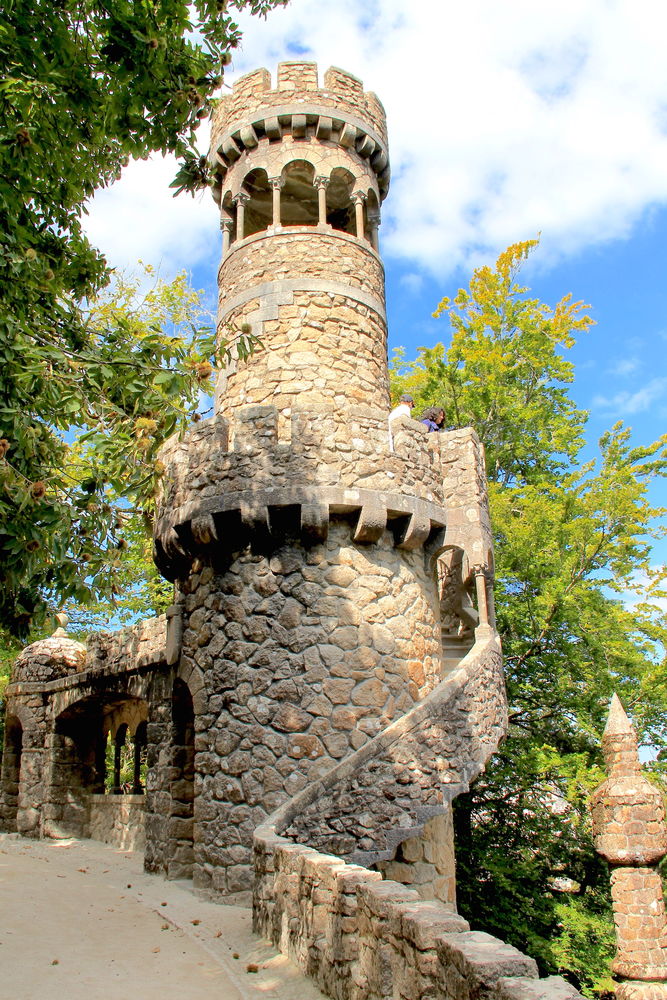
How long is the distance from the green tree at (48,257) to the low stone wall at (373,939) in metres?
2.61

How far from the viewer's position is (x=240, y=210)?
11.5 m

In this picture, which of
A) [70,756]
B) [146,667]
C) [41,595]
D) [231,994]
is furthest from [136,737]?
[231,994]

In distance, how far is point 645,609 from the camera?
1447 cm

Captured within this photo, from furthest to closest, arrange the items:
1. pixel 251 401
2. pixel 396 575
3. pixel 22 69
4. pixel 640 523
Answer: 1. pixel 640 523
2. pixel 251 401
3. pixel 396 575
4. pixel 22 69

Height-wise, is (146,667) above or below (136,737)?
above

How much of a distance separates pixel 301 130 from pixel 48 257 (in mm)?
5438

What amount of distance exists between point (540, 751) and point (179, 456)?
8044mm

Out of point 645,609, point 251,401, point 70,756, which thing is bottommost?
point 70,756

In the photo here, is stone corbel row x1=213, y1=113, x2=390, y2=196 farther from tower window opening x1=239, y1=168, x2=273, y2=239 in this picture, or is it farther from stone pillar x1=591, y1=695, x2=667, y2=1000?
stone pillar x1=591, y1=695, x2=667, y2=1000

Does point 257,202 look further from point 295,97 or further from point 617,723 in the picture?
point 617,723

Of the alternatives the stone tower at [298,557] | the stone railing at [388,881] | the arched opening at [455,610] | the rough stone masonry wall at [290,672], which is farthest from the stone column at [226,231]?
the stone railing at [388,881]

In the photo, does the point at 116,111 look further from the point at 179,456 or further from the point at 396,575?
the point at 396,575

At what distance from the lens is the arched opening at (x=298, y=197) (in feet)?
38.1

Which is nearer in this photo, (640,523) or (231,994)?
(231,994)
